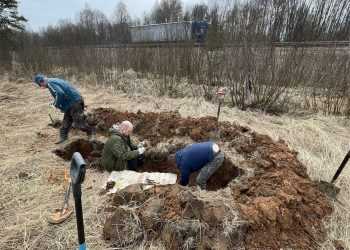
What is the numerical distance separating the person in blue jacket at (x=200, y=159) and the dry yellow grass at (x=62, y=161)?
1255 millimetres

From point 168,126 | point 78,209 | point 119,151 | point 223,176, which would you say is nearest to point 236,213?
point 223,176

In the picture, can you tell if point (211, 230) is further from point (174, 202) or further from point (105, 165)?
point (105, 165)

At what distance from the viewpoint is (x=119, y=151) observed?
14.8 ft

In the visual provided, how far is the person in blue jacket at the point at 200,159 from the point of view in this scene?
407cm

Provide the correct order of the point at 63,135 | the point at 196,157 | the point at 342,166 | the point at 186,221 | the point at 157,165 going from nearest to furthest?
the point at 186,221, the point at 342,166, the point at 196,157, the point at 157,165, the point at 63,135

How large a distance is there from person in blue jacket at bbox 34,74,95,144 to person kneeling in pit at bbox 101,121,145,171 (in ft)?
5.26

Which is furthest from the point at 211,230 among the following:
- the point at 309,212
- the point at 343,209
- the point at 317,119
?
the point at 317,119

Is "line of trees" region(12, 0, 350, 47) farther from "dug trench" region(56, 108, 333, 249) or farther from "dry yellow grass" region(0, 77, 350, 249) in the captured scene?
"dug trench" region(56, 108, 333, 249)

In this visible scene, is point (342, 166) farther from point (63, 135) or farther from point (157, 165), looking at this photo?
point (63, 135)

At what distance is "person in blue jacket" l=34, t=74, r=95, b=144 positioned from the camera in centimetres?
561

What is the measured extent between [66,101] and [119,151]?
2069 millimetres

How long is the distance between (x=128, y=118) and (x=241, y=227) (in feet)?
13.9

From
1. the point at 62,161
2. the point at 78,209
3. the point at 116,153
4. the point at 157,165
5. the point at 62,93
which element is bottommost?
the point at 157,165

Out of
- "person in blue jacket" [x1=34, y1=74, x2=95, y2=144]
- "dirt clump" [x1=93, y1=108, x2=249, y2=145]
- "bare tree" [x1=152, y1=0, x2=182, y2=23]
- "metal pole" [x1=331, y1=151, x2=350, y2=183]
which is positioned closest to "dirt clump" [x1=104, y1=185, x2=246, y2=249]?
"metal pole" [x1=331, y1=151, x2=350, y2=183]
